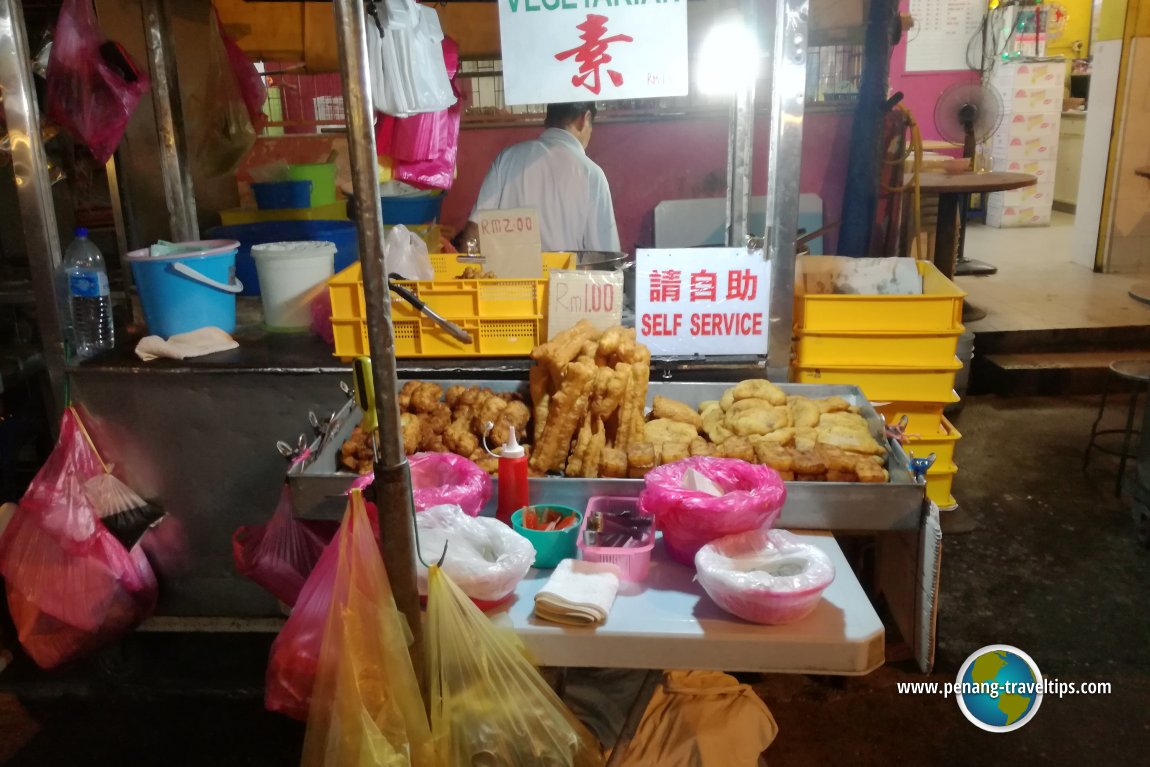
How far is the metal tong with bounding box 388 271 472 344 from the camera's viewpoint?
3127mm

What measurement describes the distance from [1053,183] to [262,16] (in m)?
11.1

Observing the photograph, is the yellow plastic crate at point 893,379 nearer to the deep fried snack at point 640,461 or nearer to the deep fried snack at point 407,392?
the deep fried snack at point 640,461

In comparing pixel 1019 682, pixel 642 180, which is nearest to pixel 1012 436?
pixel 1019 682

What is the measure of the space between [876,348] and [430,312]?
1.72 meters

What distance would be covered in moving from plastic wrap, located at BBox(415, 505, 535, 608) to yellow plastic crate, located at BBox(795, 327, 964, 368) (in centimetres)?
173

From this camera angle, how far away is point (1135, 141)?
9102 mm

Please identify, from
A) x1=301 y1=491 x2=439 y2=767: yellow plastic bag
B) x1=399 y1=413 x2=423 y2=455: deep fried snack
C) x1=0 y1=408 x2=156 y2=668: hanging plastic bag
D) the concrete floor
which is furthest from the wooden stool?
x1=0 y1=408 x2=156 y2=668: hanging plastic bag

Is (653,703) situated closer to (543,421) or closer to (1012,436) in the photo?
(543,421)

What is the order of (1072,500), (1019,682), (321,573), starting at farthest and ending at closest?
(1072,500) → (1019,682) → (321,573)

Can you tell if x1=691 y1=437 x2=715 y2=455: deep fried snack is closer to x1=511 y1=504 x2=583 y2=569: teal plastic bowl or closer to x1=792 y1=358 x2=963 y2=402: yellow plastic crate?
x1=511 y1=504 x2=583 y2=569: teal plastic bowl

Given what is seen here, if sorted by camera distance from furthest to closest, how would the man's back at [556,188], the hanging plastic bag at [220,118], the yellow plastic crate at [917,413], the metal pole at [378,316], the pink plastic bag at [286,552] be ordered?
the man's back at [556,188], the hanging plastic bag at [220,118], the yellow plastic crate at [917,413], the pink plastic bag at [286,552], the metal pole at [378,316]

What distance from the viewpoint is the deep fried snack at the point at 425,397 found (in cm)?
286

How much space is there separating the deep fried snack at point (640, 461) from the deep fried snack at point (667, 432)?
130 millimetres
